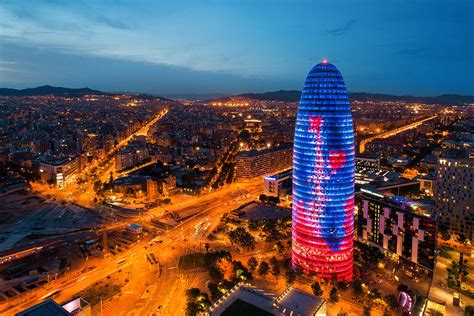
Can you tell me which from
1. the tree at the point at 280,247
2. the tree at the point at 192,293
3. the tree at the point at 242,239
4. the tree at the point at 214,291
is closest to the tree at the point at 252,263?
the tree at the point at 242,239

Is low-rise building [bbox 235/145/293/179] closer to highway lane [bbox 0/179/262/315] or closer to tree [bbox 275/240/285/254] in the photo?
highway lane [bbox 0/179/262/315]

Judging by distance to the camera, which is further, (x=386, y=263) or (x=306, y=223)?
(x=386, y=263)

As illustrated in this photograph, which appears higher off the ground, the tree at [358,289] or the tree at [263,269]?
the tree at [263,269]

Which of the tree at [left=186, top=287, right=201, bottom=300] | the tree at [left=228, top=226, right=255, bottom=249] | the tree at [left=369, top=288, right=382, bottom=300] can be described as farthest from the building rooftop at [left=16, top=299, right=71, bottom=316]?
the tree at [left=369, top=288, right=382, bottom=300]

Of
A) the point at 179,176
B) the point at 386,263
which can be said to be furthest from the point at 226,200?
the point at 386,263

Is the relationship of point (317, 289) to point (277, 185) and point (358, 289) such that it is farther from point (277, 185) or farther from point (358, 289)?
point (277, 185)

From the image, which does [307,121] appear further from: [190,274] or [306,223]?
[190,274]

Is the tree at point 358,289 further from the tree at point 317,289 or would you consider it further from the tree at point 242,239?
the tree at point 242,239
